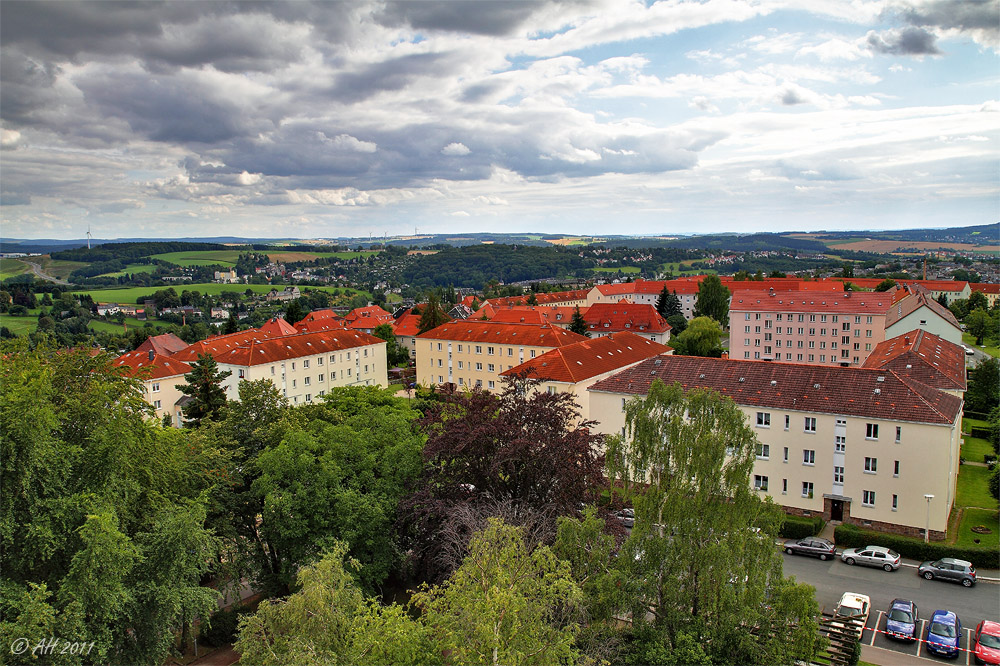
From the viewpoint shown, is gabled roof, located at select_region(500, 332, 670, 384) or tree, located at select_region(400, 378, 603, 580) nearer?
tree, located at select_region(400, 378, 603, 580)

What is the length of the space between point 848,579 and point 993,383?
38.1 metres

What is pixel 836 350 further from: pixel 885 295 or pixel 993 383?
pixel 993 383

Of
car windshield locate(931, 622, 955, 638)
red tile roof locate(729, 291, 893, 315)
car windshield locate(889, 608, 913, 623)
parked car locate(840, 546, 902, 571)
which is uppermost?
red tile roof locate(729, 291, 893, 315)

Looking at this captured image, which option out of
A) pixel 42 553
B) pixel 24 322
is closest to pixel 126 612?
pixel 42 553

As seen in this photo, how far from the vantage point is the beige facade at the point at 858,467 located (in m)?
33.0

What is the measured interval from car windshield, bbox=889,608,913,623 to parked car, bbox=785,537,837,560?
21.5 ft

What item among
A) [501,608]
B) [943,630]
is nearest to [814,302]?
[943,630]

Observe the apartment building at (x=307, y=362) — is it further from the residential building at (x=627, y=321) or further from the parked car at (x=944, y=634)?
the parked car at (x=944, y=634)

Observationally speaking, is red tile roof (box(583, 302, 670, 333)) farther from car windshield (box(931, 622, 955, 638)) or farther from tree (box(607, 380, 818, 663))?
tree (box(607, 380, 818, 663))

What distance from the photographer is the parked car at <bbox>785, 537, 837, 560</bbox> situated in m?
32.4

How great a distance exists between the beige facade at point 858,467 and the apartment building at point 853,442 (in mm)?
48

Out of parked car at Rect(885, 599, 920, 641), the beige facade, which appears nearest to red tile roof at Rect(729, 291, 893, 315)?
the beige facade

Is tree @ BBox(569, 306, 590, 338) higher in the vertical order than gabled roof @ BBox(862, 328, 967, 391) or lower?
lower

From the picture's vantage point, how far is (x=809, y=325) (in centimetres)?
8581
